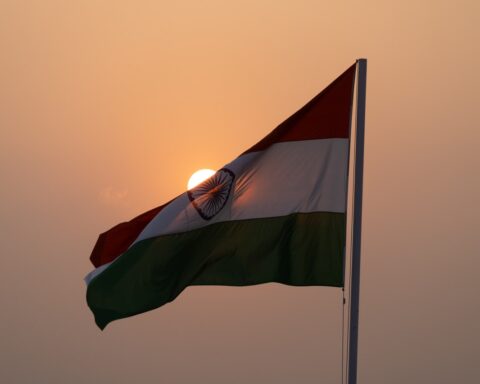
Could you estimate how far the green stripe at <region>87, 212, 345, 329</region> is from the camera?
10156 millimetres

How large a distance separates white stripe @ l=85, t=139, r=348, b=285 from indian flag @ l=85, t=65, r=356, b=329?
0.05 feet

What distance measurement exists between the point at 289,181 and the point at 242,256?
1.29m

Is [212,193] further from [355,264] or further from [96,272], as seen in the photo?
[355,264]

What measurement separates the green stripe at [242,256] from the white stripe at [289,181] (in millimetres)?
139

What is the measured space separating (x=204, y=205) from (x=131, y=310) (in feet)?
5.86

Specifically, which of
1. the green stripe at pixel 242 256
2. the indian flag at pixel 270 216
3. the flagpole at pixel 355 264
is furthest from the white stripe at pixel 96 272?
the flagpole at pixel 355 264

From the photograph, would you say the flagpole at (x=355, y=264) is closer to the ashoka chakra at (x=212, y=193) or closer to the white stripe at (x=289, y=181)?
the white stripe at (x=289, y=181)

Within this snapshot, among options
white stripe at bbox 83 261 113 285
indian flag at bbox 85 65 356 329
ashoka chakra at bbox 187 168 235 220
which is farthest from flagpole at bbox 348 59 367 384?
white stripe at bbox 83 261 113 285

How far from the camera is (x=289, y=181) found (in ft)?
35.2

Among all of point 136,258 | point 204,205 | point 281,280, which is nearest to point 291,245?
point 281,280

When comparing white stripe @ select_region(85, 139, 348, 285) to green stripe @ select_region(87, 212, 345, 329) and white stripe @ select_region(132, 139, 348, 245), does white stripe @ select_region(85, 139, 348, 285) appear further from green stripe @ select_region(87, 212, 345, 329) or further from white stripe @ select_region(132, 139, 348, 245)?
green stripe @ select_region(87, 212, 345, 329)

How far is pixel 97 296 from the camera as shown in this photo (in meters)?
9.87

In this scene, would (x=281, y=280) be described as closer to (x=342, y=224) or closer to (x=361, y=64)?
(x=342, y=224)

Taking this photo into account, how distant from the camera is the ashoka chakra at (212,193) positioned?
10461 mm
